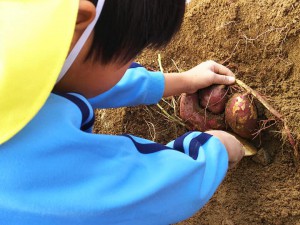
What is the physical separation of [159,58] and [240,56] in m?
0.31

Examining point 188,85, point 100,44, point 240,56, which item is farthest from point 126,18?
point 240,56

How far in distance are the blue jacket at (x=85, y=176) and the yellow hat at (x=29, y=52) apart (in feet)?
0.17

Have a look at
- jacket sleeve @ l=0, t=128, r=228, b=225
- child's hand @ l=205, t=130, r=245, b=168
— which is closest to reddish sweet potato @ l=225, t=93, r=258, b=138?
child's hand @ l=205, t=130, r=245, b=168

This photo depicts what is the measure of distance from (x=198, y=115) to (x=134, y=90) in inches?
9.9

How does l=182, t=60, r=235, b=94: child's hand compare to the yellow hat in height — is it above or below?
below

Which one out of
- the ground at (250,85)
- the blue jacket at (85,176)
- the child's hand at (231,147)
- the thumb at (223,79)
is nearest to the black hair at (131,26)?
the blue jacket at (85,176)

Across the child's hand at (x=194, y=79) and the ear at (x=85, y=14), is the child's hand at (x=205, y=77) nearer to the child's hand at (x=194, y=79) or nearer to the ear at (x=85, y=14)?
the child's hand at (x=194, y=79)

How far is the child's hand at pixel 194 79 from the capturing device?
122 centimetres

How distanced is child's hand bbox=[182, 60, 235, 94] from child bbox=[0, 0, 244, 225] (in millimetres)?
419

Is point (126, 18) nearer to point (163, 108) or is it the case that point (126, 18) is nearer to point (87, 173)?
point (87, 173)

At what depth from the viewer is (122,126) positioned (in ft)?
4.85

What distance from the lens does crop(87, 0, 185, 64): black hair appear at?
0.66m

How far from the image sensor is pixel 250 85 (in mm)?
1309

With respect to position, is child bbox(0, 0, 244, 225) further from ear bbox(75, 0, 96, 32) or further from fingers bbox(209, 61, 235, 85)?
fingers bbox(209, 61, 235, 85)
